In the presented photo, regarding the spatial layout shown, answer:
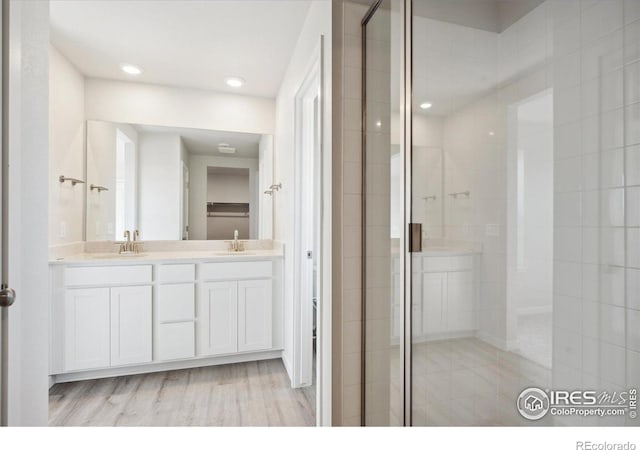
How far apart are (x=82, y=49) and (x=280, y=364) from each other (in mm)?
2829

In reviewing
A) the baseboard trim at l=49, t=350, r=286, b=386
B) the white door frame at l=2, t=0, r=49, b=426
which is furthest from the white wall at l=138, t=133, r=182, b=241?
the white door frame at l=2, t=0, r=49, b=426

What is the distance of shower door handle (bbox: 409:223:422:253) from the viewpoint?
1129mm

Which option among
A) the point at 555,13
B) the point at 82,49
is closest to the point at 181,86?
the point at 82,49

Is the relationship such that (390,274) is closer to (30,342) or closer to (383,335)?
(383,335)

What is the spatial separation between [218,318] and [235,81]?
6.66ft

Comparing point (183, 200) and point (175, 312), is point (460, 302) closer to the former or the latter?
point (175, 312)

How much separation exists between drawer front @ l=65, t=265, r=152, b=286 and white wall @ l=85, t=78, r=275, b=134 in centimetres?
135

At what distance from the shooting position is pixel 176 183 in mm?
3012

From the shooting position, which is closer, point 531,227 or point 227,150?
point 531,227

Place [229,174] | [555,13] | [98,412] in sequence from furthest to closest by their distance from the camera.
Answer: [229,174] < [98,412] < [555,13]

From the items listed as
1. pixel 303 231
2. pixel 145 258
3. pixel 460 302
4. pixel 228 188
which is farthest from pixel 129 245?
pixel 460 302

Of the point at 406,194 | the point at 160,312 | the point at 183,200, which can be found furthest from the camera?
the point at 183,200

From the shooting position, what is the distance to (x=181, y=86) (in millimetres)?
2906

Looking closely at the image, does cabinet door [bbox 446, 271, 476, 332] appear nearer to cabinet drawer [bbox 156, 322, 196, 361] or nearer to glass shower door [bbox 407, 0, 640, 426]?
glass shower door [bbox 407, 0, 640, 426]
